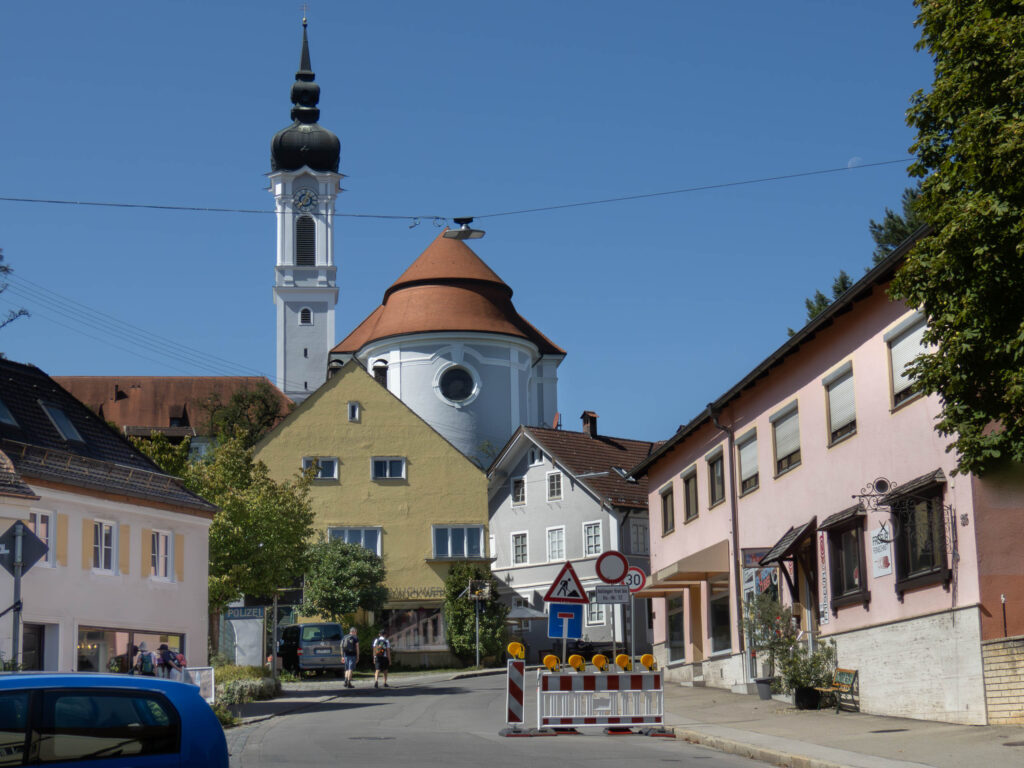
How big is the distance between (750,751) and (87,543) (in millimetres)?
18102

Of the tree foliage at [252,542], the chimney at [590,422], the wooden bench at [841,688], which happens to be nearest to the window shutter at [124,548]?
the tree foliage at [252,542]

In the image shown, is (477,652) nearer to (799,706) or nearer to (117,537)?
(117,537)

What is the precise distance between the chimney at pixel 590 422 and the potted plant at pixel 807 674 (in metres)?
39.8

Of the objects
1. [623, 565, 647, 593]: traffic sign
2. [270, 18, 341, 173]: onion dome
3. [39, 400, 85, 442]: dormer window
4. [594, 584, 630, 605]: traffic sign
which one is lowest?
[594, 584, 630, 605]: traffic sign

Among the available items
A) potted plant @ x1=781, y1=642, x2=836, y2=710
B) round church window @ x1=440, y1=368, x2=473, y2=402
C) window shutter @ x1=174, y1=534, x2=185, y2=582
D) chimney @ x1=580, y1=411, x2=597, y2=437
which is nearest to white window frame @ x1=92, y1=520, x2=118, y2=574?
window shutter @ x1=174, y1=534, x2=185, y2=582

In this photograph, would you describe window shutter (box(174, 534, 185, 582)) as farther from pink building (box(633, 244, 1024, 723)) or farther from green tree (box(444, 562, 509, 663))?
green tree (box(444, 562, 509, 663))

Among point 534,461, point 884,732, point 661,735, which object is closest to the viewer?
point 884,732

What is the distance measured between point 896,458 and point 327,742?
31.3 ft

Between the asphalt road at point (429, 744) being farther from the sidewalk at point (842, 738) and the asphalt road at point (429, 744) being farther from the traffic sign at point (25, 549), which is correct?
the traffic sign at point (25, 549)

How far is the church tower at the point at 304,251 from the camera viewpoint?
106500 millimetres

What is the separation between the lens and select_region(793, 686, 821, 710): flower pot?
75.8 feet

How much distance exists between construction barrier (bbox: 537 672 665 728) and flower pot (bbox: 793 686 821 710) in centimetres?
390

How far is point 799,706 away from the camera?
76.2 feet

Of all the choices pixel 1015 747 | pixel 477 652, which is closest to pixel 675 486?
pixel 477 652
